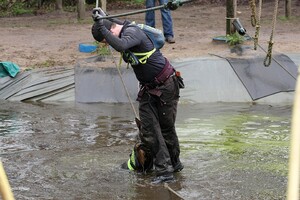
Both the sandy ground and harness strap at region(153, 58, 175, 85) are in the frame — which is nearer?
harness strap at region(153, 58, 175, 85)

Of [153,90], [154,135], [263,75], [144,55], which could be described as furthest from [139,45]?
[263,75]

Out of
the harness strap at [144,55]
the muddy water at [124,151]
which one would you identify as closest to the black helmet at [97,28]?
the harness strap at [144,55]

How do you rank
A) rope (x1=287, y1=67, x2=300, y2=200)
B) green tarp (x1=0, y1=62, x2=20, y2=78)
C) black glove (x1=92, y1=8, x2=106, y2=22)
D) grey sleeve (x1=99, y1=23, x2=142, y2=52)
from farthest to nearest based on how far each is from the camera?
green tarp (x1=0, y1=62, x2=20, y2=78) < black glove (x1=92, y1=8, x2=106, y2=22) < grey sleeve (x1=99, y1=23, x2=142, y2=52) < rope (x1=287, y1=67, x2=300, y2=200)

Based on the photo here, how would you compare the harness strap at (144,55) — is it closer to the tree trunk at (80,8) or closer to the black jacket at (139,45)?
the black jacket at (139,45)

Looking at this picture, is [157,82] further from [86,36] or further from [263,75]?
[86,36]

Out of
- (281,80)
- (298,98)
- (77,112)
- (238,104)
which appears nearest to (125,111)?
(77,112)

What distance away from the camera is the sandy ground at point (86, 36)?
36.5ft

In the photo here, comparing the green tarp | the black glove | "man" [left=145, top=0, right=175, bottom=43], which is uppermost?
the black glove

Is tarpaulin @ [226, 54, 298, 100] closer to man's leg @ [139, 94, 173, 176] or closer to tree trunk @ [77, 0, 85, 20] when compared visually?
man's leg @ [139, 94, 173, 176]

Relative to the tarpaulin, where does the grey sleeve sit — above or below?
above

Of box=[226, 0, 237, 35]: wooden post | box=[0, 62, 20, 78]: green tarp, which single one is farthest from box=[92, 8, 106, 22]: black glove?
box=[226, 0, 237, 35]: wooden post

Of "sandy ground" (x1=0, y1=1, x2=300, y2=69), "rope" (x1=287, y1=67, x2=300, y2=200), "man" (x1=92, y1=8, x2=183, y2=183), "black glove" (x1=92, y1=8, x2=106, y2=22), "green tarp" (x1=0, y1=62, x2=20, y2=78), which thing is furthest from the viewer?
"sandy ground" (x1=0, y1=1, x2=300, y2=69)

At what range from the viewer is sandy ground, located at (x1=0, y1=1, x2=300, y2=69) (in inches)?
438

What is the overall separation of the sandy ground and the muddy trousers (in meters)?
5.02
